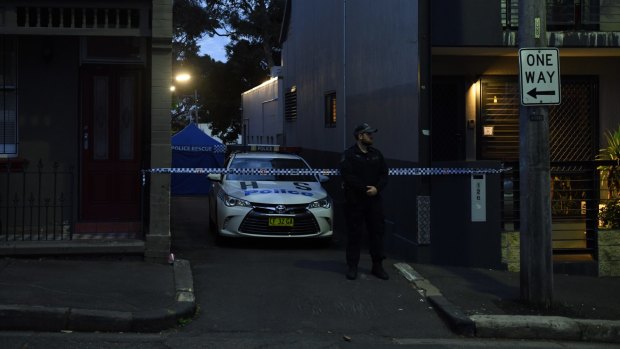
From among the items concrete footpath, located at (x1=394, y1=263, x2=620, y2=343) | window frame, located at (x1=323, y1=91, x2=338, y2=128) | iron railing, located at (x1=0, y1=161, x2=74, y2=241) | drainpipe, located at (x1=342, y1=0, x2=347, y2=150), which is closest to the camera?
concrete footpath, located at (x1=394, y1=263, x2=620, y2=343)

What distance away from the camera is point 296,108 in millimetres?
19656

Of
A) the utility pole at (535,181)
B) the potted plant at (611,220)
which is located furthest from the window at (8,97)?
the potted plant at (611,220)

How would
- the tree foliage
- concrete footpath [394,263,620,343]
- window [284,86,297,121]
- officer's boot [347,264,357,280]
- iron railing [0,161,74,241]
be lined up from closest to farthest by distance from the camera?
concrete footpath [394,263,620,343] < officer's boot [347,264,357,280] < iron railing [0,161,74,241] < window [284,86,297,121] < the tree foliage

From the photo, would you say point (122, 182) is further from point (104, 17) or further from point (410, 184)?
point (410, 184)

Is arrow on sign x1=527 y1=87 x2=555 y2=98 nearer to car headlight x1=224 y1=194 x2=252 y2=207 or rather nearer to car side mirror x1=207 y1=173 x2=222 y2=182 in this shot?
car headlight x1=224 y1=194 x2=252 y2=207

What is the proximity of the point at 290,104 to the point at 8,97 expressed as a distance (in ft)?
37.7

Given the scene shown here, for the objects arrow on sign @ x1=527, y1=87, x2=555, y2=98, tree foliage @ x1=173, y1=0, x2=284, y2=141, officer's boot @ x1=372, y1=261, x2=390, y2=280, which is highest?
tree foliage @ x1=173, y1=0, x2=284, y2=141

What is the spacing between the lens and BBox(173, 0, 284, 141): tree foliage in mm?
41375

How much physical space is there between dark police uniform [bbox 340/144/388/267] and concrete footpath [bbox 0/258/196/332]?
207 cm

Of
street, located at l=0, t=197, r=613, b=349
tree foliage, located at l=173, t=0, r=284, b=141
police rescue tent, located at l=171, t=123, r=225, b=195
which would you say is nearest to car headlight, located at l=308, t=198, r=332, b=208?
street, located at l=0, t=197, r=613, b=349

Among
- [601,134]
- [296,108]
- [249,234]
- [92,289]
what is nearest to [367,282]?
[249,234]

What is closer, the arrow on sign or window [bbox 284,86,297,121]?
the arrow on sign

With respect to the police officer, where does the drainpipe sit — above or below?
above

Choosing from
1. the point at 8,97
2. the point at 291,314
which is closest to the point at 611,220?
the point at 291,314
